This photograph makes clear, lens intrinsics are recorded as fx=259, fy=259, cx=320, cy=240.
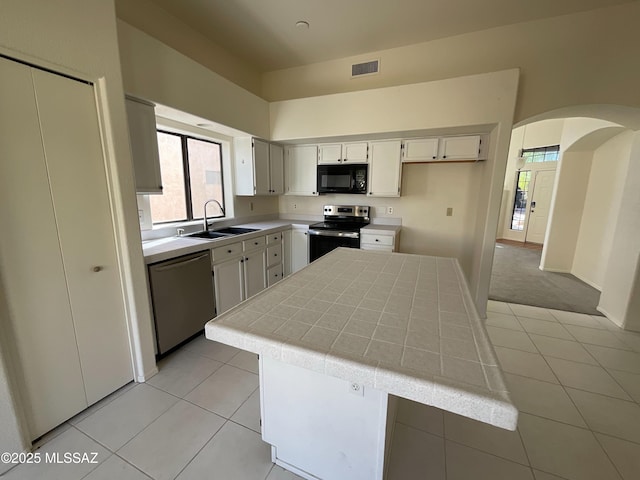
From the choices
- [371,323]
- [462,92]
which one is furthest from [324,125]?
[371,323]

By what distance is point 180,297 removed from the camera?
223 cm

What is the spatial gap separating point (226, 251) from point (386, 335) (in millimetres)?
2159

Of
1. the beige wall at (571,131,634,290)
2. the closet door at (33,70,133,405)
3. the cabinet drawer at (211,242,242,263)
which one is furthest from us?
the beige wall at (571,131,634,290)

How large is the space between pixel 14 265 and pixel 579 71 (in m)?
4.65

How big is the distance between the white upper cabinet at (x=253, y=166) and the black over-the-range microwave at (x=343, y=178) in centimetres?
72

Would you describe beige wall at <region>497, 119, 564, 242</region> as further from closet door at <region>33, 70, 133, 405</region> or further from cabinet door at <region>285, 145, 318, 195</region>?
closet door at <region>33, 70, 133, 405</region>

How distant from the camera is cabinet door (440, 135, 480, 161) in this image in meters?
2.94

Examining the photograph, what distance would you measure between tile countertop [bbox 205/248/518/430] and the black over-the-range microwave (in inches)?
88.1

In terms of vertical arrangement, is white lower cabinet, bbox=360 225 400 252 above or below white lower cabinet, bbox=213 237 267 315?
above

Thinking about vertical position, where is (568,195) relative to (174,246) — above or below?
above

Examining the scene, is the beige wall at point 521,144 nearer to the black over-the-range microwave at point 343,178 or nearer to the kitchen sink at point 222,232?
the black over-the-range microwave at point 343,178

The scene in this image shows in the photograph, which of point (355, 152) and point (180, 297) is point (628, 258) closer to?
point (355, 152)

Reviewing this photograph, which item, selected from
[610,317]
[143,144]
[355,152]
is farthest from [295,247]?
[610,317]

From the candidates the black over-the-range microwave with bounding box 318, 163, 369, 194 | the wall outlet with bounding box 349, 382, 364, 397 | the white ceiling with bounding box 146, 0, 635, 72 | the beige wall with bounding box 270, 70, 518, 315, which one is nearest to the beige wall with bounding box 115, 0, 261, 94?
the white ceiling with bounding box 146, 0, 635, 72
